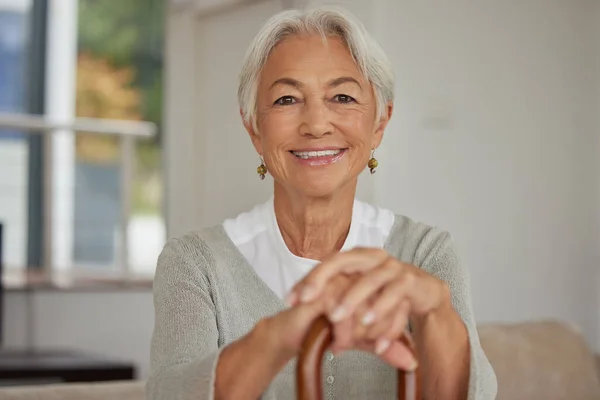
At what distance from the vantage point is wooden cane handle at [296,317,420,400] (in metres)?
0.85

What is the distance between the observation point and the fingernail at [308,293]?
35.8 inches

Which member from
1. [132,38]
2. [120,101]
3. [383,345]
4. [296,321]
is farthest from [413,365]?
[120,101]

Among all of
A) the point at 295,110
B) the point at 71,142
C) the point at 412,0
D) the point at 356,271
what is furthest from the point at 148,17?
the point at 356,271

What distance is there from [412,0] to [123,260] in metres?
2.26

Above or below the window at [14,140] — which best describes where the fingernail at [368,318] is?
below

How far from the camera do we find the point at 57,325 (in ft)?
16.2

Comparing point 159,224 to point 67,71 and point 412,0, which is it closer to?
point 67,71

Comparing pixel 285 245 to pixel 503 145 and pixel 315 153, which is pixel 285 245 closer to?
pixel 315 153

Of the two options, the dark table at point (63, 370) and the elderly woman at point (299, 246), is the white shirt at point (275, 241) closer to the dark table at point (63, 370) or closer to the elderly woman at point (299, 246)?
the elderly woman at point (299, 246)

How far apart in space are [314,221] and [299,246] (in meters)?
0.07

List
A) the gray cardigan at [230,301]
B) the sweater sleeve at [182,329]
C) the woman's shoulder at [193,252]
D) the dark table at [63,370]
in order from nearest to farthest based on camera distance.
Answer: the sweater sleeve at [182,329]
the gray cardigan at [230,301]
the woman's shoulder at [193,252]
the dark table at [63,370]

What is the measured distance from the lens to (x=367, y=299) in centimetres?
93

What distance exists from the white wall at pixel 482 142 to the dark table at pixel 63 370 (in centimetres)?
83

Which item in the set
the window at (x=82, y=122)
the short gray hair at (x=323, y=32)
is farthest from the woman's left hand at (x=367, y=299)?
the window at (x=82, y=122)
